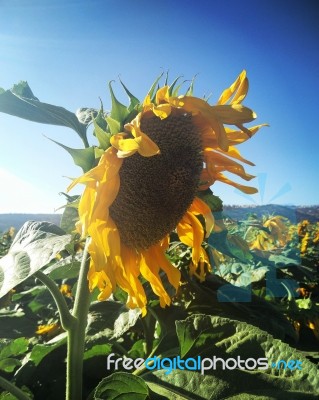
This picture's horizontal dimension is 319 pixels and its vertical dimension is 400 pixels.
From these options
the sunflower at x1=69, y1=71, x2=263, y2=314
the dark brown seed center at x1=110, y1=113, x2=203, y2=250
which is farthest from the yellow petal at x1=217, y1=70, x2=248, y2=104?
the dark brown seed center at x1=110, y1=113, x2=203, y2=250

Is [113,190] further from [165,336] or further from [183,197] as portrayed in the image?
[165,336]

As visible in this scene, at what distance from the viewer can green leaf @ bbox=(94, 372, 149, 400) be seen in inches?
29.2

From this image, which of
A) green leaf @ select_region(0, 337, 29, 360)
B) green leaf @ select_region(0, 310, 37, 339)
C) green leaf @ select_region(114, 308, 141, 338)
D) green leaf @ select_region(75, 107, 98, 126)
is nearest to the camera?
green leaf @ select_region(75, 107, 98, 126)

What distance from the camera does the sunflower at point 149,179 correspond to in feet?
2.64

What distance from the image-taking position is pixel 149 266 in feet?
3.36

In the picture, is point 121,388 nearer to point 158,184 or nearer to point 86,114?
point 158,184

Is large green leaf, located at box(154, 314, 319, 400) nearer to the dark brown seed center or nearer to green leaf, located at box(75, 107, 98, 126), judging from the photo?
the dark brown seed center

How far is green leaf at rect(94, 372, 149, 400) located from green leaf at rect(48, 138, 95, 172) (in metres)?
0.37

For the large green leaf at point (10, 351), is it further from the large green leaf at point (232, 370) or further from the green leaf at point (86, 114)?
the green leaf at point (86, 114)

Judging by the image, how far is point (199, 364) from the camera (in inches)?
30.9

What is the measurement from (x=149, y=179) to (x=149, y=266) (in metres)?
0.24

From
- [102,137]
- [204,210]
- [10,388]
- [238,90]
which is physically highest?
[238,90]

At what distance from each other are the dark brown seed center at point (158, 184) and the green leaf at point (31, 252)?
0.49 feet

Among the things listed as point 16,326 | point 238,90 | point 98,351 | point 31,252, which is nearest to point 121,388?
point 31,252
